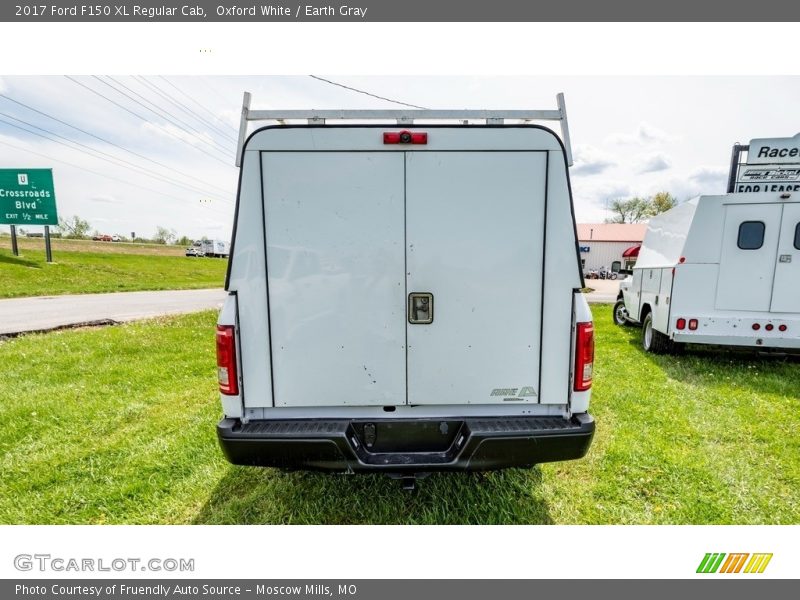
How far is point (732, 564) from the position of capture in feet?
8.24

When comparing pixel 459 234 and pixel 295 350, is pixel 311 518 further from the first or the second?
pixel 459 234

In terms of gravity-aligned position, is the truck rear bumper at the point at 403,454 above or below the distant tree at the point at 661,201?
below

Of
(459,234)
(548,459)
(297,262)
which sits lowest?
(548,459)

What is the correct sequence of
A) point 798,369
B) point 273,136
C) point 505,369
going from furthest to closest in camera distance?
1. point 798,369
2. point 505,369
3. point 273,136

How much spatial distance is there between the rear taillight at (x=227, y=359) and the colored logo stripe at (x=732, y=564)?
10.7ft

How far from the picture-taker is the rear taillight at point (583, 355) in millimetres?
2545

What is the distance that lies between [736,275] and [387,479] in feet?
19.7

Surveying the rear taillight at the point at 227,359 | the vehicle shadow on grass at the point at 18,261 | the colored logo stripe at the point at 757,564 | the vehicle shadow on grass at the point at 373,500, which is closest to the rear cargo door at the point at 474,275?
the vehicle shadow on grass at the point at 373,500

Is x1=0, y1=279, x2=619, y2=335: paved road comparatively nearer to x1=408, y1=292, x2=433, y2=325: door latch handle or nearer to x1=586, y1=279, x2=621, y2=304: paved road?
x1=408, y1=292, x2=433, y2=325: door latch handle

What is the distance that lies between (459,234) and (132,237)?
9517 cm

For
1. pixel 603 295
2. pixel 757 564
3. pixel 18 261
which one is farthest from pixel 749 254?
pixel 18 261

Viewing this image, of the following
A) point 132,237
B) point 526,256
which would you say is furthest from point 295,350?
point 132,237

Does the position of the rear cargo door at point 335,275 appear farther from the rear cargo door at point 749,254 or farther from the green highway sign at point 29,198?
the green highway sign at point 29,198

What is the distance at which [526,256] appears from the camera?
2500 mm
